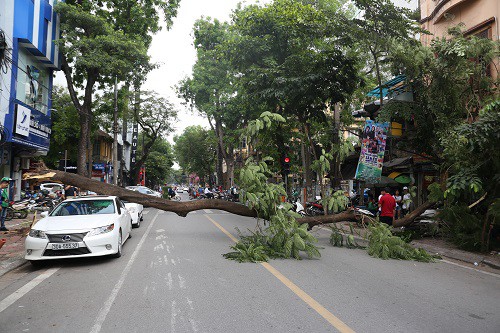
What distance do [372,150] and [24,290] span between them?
40.6 feet

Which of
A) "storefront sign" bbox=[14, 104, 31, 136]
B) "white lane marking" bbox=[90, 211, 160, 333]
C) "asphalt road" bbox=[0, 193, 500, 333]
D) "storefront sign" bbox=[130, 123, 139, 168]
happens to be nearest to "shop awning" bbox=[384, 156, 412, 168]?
"asphalt road" bbox=[0, 193, 500, 333]

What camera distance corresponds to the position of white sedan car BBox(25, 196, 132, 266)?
7371mm

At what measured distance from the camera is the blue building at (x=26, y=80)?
60.6 ft

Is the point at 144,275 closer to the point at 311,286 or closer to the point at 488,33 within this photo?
the point at 311,286

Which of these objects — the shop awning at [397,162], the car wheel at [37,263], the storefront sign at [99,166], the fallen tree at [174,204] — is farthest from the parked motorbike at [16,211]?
the storefront sign at [99,166]

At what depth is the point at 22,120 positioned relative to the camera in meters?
19.8

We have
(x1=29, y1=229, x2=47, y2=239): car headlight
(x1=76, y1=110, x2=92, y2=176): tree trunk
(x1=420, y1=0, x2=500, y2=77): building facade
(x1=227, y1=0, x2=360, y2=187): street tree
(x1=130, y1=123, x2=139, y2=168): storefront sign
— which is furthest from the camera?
(x1=130, y1=123, x2=139, y2=168): storefront sign

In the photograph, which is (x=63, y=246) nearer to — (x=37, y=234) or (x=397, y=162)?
(x=37, y=234)

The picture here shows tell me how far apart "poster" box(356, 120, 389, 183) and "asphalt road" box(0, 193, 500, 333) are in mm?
6437

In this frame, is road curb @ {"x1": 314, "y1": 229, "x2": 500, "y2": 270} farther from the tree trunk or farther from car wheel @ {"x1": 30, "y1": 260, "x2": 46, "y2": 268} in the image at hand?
the tree trunk

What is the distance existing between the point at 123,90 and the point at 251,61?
13.4m

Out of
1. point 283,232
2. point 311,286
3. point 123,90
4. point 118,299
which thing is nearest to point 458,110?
point 283,232

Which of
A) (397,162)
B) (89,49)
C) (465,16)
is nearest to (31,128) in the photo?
(89,49)

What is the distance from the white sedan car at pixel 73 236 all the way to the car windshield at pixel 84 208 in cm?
4
